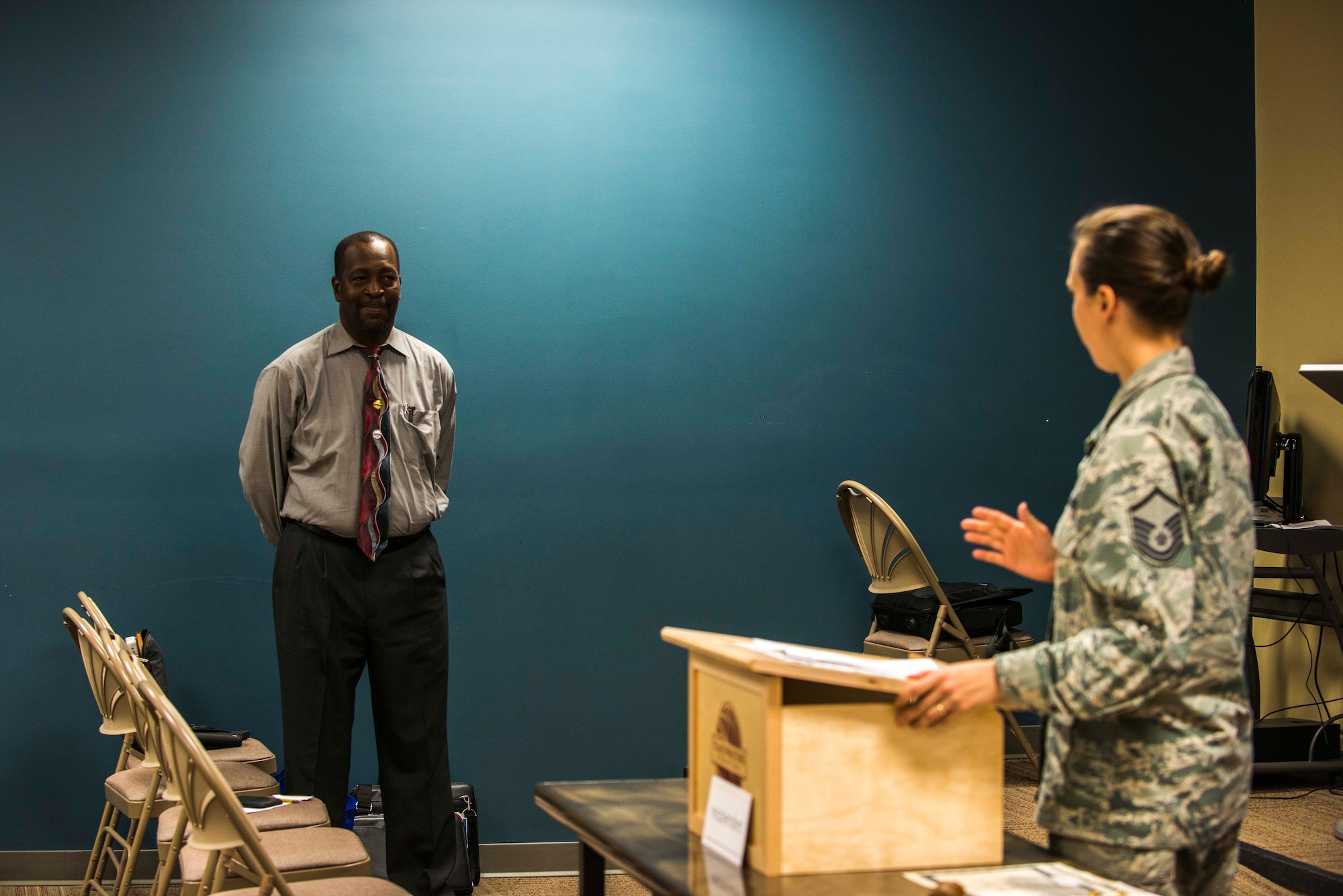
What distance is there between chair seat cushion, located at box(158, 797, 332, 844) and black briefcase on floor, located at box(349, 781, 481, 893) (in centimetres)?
54

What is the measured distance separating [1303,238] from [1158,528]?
3956mm

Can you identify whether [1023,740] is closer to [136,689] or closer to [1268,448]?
[1268,448]

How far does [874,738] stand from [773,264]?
9.57 feet

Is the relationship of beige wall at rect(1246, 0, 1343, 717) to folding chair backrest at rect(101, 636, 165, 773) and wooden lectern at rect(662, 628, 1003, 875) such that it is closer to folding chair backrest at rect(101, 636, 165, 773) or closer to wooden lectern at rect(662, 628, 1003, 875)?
wooden lectern at rect(662, 628, 1003, 875)

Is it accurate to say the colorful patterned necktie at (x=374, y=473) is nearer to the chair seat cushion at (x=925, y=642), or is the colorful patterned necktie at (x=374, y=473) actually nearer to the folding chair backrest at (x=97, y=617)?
the folding chair backrest at (x=97, y=617)

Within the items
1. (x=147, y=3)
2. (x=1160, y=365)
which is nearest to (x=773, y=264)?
(x=147, y=3)

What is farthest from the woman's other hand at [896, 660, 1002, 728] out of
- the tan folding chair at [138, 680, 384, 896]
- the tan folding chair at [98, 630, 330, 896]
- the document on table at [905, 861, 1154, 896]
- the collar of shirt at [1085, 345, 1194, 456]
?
the tan folding chair at [98, 630, 330, 896]

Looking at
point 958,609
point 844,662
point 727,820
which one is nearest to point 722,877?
point 727,820

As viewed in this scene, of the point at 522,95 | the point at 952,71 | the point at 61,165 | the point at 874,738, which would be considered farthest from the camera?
the point at 952,71

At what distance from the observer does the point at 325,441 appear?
3.05m

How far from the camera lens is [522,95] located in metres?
3.82

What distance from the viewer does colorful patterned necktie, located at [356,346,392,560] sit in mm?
2988

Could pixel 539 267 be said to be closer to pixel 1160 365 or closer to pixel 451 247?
pixel 451 247

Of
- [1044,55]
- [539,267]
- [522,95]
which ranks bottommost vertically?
[539,267]
